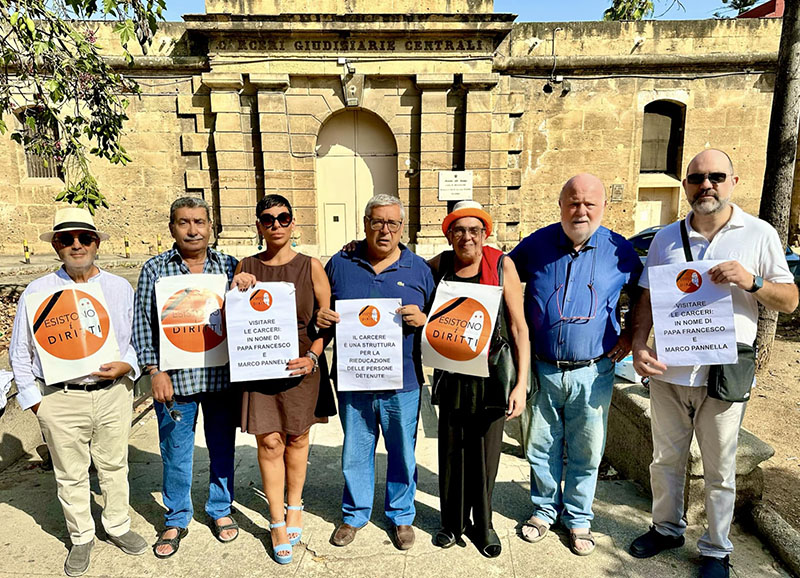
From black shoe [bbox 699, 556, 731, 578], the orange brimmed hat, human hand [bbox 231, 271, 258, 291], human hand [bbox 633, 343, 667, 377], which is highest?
the orange brimmed hat

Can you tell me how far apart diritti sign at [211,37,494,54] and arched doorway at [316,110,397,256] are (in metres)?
1.53

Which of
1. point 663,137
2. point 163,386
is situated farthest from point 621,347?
point 663,137

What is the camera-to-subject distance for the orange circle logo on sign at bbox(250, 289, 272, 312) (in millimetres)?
2709

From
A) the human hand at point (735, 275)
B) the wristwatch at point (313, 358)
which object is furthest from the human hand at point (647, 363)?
the wristwatch at point (313, 358)

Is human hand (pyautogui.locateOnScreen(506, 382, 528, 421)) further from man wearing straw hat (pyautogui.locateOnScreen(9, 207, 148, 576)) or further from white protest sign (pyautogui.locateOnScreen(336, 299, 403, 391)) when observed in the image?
man wearing straw hat (pyautogui.locateOnScreen(9, 207, 148, 576))

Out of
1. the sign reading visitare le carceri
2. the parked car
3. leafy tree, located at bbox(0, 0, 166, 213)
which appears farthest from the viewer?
the sign reading visitare le carceri

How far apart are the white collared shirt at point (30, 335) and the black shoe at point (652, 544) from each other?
126 inches

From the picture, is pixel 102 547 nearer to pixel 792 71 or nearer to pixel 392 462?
pixel 392 462

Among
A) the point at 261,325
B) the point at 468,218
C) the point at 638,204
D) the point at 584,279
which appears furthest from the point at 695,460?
the point at 638,204

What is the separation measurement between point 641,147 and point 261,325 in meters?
14.0

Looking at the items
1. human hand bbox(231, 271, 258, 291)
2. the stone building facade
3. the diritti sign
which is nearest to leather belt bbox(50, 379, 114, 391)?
human hand bbox(231, 271, 258, 291)

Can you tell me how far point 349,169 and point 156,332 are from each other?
10429mm

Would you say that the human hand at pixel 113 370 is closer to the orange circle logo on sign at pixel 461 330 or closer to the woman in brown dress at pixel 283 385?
the woman in brown dress at pixel 283 385

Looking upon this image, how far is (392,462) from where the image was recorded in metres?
3.04
